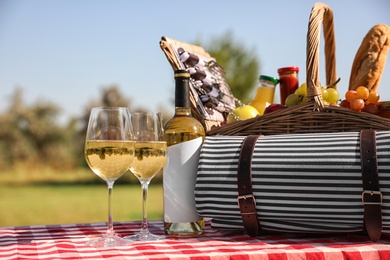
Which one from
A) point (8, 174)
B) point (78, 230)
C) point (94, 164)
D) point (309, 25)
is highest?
point (309, 25)

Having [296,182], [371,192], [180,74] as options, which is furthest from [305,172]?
[180,74]

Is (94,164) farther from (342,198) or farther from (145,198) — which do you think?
(342,198)

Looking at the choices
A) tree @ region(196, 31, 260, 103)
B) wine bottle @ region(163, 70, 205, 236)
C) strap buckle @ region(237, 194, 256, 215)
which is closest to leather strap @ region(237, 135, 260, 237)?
strap buckle @ region(237, 194, 256, 215)

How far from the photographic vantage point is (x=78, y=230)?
61.9 inches

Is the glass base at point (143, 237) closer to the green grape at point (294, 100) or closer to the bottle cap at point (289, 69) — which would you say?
the green grape at point (294, 100)

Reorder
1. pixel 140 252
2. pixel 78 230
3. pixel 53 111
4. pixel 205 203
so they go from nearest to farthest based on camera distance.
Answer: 1. pixel 140 252
2. pixel 205 203
3. pixel 78 230
4. pixel 53 111

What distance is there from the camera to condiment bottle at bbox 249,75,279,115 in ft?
6.23

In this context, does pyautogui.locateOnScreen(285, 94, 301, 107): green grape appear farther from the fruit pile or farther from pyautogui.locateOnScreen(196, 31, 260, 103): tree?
pyautogui.locateOnScreen(196, 31, 260, 103): tree

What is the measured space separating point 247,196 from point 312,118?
324 millimetres

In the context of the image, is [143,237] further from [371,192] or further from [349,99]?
[349,99]

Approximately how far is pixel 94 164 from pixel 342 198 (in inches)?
24.9

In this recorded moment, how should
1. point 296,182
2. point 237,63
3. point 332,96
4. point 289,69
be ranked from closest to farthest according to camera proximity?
1. point 296,182
2. point 332,96
3. point 289,69
4. point 237,63

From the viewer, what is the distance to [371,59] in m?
1.88

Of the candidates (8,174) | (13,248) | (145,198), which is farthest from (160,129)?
(8,174)
